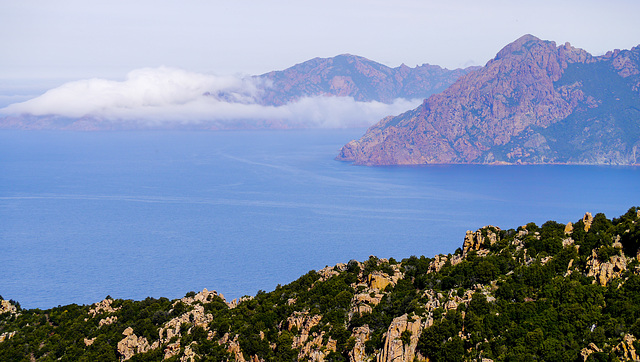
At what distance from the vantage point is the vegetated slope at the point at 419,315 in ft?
135

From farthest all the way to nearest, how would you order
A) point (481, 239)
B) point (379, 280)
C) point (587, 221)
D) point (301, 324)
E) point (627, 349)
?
point (481, 239)
point (379, 280)
point (587, 221)
point (301, 324)
point (627, 349)

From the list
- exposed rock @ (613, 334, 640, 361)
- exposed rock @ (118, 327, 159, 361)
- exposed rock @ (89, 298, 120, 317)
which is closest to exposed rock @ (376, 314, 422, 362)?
exposed rock @ (613, 334, 640, 361)

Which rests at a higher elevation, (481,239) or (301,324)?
(481,239)

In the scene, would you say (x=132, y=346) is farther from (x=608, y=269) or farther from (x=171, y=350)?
(x=608, y=269)

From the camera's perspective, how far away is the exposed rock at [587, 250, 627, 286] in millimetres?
44281

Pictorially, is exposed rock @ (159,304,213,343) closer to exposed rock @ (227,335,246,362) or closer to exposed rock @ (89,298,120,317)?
exposed rock @ (227,335,246,362)

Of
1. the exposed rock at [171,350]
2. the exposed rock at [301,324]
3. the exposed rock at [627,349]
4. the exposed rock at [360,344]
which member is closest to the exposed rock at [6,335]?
the exposed rock at [171,350]

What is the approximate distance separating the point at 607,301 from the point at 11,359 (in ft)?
191

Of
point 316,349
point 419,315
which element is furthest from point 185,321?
point 419,315

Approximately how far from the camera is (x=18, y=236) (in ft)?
637

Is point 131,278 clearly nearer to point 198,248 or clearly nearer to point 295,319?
point 198,248

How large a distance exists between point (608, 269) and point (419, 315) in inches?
636

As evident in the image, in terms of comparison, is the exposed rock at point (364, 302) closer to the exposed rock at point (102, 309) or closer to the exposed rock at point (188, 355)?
the exposed rock at point (188, 355)

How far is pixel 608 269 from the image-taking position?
146 ft
